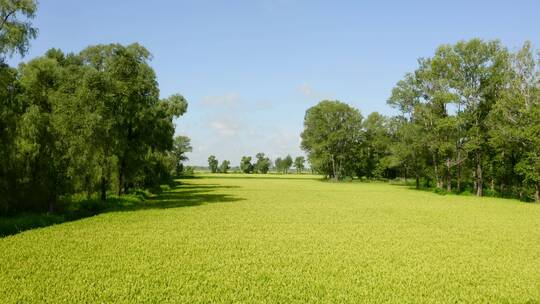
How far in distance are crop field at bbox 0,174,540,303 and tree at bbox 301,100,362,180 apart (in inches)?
3058

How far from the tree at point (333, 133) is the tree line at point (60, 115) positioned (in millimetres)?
68932

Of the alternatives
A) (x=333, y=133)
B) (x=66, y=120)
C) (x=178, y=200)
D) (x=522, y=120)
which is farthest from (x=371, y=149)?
(x=66, y=120)

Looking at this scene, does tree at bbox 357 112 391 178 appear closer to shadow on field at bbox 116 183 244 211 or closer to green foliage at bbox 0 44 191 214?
shadow on field at bbox 116 183 244 211

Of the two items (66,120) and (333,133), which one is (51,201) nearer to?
(66,120)

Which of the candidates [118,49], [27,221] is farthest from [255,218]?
[118,49]

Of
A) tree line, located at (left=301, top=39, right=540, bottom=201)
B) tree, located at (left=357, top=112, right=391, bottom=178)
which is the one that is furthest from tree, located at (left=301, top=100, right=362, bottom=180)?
tree line, located at (left=301, top=39, right=540, bottom=201)

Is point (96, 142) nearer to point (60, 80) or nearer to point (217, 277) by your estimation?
point (60, 80)

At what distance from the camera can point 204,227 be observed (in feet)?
66.6

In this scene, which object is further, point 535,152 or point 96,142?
point 535,152

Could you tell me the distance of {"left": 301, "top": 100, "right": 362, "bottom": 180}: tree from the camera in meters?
100

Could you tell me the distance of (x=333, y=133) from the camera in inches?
3885

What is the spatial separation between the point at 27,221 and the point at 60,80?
33.8 feet

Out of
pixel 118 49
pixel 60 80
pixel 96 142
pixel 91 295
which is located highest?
pixel 118 49

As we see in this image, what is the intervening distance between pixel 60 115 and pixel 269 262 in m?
18.6
